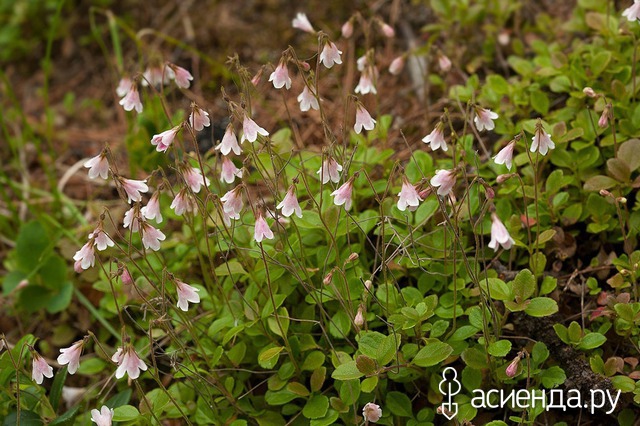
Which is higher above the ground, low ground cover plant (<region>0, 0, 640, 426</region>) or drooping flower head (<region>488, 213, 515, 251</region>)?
drooping flower head (<region>488, 213, 515, 251</region>)

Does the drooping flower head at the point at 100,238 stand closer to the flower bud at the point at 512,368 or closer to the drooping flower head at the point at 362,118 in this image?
the drooping flower head at the point at 362,118

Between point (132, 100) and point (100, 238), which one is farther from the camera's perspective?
point (132, 100)

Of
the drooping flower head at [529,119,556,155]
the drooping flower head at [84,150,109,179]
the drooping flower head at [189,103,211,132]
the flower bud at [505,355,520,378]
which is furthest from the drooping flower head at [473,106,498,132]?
the drooping flower head at [84,150,109,179]

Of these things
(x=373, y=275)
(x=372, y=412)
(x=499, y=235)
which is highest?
(x=499, y=235)

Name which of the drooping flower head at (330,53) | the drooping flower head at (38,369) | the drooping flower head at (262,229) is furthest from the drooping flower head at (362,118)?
the drooping flower head at (38,369)

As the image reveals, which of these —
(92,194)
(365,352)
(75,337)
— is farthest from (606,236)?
(92,194)

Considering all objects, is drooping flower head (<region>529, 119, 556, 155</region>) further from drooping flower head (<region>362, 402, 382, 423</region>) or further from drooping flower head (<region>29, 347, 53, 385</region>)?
drooping flower head (<region>29, 347, 53, 385</region>)

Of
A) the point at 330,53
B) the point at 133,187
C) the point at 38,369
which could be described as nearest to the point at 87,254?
the point at 133,187

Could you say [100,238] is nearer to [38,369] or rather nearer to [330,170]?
[38,369]
